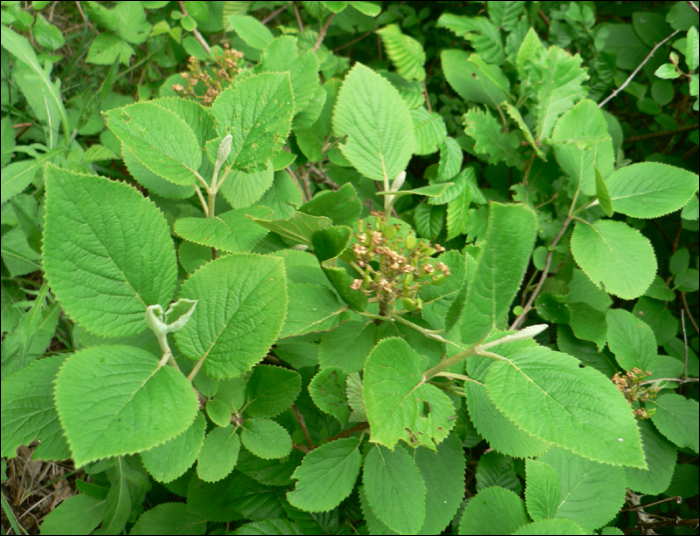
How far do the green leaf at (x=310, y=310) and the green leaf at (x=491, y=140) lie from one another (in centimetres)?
76

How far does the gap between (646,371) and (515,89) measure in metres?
0.99

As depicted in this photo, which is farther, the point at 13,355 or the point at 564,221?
the point at 564,221

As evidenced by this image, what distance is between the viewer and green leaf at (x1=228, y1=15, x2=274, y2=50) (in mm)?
1421

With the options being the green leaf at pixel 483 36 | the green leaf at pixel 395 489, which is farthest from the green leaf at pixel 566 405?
the green leaf at pixel 483 36

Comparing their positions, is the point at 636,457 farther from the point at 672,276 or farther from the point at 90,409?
the point at 672,276

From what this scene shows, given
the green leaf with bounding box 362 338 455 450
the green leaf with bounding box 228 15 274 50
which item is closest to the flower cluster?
the green leaf with bounding box 362 338 455 450

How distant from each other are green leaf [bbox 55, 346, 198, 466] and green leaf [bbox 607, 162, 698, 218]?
48.9 inches

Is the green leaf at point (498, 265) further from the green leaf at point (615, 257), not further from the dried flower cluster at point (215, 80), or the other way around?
the dried flower cluster at point (215, 80)

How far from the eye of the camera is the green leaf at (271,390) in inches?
37.3

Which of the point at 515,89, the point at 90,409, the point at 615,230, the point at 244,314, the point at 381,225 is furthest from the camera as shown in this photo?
the point at 515,89

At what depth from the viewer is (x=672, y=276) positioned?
1.86 m

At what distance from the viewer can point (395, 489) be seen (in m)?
0.90

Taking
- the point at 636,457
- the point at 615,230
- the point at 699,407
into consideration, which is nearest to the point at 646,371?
the point at 699,407

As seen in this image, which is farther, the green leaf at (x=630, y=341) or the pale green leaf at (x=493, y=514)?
the green leaf at (x=630, y=341)
